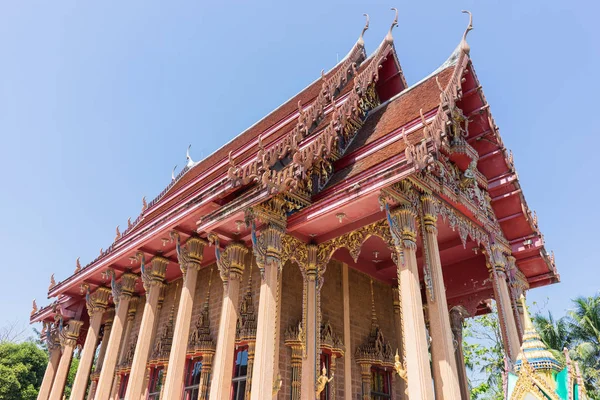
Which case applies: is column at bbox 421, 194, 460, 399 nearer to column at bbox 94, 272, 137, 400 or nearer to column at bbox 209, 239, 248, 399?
column at bbox 209, 239, 248, 399

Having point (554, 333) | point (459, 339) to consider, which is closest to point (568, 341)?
point (554, 333)

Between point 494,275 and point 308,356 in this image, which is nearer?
point 308,356

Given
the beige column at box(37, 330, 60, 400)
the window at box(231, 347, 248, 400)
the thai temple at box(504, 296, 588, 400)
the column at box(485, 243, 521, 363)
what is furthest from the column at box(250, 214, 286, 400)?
the beige column at box(37, 330, 60, 400)

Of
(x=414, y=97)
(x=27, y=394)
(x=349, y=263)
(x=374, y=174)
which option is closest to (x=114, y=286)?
(x=349, y=263)

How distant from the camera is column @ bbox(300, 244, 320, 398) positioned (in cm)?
797

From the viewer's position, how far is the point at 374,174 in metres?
7.25

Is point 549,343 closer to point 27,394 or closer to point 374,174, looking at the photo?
point 374,174

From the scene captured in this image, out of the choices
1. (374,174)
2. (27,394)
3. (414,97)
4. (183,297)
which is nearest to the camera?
(374,174)

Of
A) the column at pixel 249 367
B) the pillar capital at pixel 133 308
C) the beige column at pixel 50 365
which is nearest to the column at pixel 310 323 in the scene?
the column at pixel 249 367

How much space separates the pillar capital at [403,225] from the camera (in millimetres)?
7402

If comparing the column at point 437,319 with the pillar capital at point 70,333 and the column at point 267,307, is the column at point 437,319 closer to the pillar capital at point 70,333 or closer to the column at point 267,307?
the column at point 267,307

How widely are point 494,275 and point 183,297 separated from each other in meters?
6.44

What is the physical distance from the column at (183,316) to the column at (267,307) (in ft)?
5.78

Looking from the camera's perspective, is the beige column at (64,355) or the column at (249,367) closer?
the column at (249,367)
